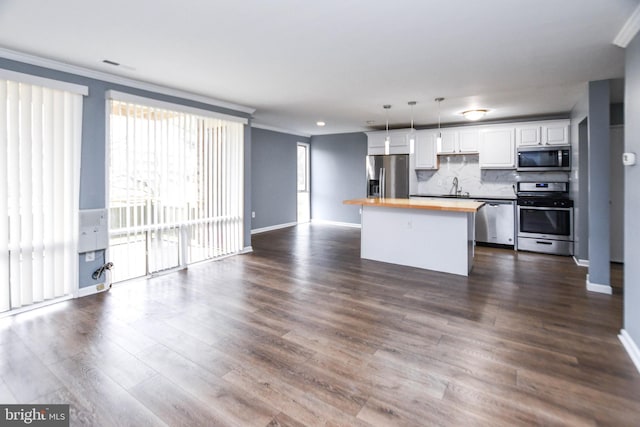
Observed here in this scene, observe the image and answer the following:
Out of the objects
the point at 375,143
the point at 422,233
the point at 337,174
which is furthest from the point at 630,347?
the point at 337,174

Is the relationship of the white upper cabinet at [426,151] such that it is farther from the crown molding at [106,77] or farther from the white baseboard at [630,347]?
the white baseboard at [630,347]

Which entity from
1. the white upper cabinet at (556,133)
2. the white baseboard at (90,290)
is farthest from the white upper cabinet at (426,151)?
the white baseboard at (90,290)

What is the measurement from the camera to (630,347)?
2438 mm

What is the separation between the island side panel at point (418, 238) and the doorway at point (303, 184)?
4065mm

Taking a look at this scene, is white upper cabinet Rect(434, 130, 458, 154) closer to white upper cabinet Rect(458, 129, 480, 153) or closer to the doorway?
white upper cabinet Rect(458, 129, 480, 153)

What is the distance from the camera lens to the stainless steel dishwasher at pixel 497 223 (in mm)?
5977

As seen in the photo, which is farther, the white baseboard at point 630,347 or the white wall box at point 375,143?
the white wall box at point 375,143

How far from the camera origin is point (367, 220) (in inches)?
206

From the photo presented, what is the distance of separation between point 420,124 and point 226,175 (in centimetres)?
434

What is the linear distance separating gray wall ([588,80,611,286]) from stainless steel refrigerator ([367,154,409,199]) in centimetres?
364

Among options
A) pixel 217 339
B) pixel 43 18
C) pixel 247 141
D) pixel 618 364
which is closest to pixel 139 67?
pixel 43 18

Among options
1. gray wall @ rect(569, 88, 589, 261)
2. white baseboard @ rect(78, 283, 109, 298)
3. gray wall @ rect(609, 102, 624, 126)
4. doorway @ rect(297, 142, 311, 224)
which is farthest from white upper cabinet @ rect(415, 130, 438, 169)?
white baseboard @ rect(78, 283, 109, 298)

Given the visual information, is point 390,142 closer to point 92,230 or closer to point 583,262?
point 583,262

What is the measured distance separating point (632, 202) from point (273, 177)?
257 inches
